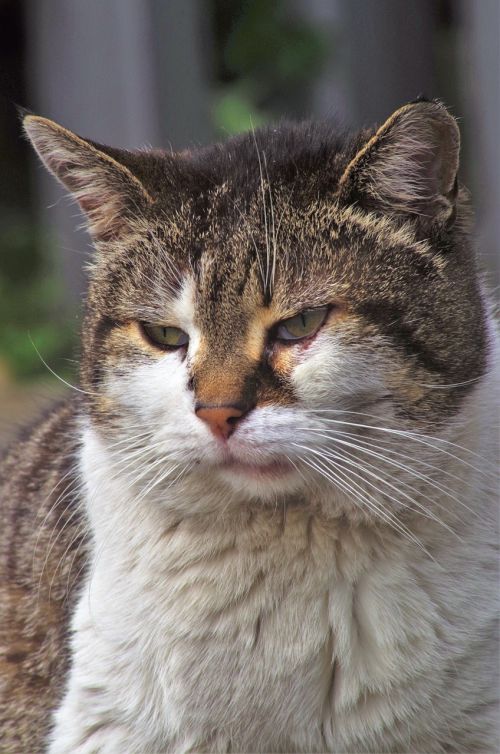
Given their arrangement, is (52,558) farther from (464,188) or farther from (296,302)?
(464,188)

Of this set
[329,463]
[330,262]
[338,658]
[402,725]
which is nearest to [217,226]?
[330,262]

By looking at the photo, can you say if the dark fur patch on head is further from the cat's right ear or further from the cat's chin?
the cat's chin

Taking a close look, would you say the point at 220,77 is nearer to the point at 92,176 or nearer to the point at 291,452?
the point at 92,176

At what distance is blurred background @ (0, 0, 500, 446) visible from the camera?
5594mm

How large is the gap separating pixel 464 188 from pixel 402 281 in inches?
16.9

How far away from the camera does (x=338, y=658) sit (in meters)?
2.71

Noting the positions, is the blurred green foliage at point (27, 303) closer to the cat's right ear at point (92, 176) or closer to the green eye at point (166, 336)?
the cat's right ear at point (92, 176)

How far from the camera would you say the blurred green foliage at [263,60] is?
626 cm

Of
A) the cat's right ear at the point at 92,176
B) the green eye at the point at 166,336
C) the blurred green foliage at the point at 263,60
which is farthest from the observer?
the blurred green foliage at the point at 263,60

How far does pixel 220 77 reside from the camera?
270 inches

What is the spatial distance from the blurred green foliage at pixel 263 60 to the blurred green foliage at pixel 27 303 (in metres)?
1.64

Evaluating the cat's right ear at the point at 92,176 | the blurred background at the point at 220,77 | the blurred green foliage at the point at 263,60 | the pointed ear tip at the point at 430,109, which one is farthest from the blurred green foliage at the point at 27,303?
the pointed ear tip at the point at 430,109

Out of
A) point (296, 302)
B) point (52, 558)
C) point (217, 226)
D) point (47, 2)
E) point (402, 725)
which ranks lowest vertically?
point (402, 725)

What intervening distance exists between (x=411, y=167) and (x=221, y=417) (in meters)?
0.75
